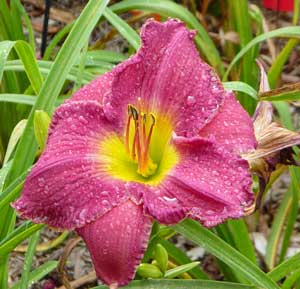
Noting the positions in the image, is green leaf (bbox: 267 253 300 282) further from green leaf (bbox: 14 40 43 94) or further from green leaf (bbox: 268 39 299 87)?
green leaf (bbox: 268 39 299 87)

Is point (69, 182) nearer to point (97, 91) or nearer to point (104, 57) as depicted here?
point (97, 91)

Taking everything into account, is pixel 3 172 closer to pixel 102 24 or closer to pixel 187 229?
pixel 187 229

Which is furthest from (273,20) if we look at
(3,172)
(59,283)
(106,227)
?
(106,227)

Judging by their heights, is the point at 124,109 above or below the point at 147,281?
above

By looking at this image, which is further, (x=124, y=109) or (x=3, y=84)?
(x=3, y=84)

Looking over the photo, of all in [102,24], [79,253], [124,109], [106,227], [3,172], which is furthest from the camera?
[102,24]

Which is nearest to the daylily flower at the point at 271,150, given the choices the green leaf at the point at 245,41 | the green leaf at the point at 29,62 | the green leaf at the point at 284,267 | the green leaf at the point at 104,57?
the green leaf at the point at 284,267

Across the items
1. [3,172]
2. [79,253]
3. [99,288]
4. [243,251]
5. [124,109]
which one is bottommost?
[79,253]
